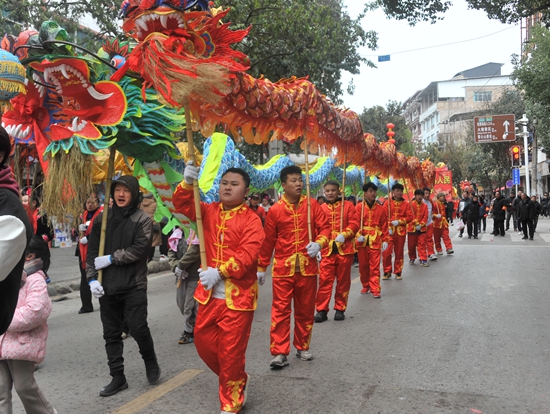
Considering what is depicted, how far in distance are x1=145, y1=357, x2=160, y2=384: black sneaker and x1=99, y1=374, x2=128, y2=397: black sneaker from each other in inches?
7.5

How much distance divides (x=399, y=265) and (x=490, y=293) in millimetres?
2016

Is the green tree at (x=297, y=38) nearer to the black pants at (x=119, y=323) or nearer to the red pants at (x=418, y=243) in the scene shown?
the red pants at (x=418, y=243)

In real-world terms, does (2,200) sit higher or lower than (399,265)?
higher

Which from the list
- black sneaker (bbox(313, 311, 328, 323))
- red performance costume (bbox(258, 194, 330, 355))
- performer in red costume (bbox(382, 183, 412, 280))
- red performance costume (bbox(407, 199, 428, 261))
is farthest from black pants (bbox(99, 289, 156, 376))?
red performance costume (bbox(407, 199, 428, 261))

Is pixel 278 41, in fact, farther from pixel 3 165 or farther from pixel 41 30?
pixel 3 165

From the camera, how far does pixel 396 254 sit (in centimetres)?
1016

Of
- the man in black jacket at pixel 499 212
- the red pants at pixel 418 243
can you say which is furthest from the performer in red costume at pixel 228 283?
the man in black jacket at pixel 499 212

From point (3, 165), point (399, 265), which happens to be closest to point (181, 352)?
point (3, 165)

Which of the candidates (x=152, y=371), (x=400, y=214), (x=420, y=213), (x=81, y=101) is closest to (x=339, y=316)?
(x=152, y=371)

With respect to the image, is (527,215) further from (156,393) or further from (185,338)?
(156,393)

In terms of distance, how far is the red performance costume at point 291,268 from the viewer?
4.73 meters

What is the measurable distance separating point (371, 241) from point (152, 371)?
4656 millimetres

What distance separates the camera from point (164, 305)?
7.94m

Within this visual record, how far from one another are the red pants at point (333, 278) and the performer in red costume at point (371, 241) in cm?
150
